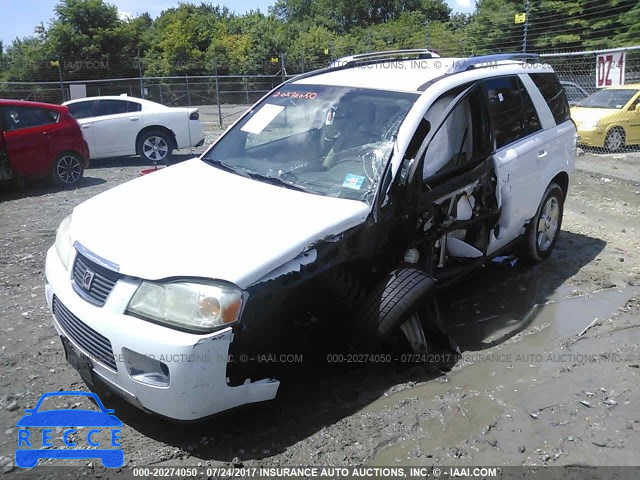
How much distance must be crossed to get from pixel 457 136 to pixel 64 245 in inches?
112

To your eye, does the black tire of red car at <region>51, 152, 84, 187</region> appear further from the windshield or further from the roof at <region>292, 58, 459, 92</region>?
the windshield

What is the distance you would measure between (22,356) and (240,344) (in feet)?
6.69

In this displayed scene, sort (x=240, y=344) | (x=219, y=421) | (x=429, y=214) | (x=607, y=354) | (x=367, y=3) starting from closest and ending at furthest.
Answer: (x=240, y=344), (x=219, y=421), (x=429, y=214), (x=607, y=354), (x=367, y=3)

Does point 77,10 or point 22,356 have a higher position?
point 77,10

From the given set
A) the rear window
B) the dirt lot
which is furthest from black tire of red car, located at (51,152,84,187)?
the dirt lot

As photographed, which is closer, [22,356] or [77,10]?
[22,356]

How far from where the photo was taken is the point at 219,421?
10.9 feet

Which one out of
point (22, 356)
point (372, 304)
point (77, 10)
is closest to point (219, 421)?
point (372, 304)

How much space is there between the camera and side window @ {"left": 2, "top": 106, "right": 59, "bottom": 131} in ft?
30.1

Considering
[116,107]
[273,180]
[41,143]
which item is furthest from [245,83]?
[273,180]

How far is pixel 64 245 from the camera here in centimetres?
363

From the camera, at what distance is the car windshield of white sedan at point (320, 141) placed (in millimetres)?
3797

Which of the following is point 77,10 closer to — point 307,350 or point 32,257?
point 32,257

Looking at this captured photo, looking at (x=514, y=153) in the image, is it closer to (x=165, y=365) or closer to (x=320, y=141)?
(x=320, y=141)
